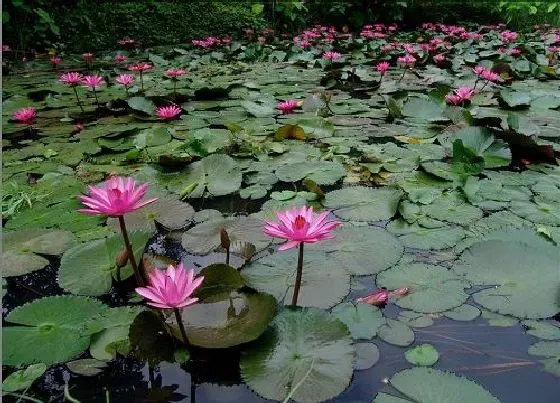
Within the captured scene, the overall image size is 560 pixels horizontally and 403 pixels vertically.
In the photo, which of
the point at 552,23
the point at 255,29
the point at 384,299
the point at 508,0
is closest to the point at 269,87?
the point at 384,299

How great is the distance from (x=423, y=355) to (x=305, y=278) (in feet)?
1.24

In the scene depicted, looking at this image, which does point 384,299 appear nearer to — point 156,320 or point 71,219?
point 156,320

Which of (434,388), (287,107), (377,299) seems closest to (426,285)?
(377,299)

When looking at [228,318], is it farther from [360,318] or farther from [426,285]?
[426,285]

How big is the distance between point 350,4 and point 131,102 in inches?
283

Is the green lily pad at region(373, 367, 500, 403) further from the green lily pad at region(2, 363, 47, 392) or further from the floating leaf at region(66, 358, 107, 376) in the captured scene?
the green lily pad at region(2, 363, 47, 392)

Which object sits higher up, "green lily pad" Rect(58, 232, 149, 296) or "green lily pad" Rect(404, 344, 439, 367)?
"green lily pad" Rect(404, 344, 439, 367)

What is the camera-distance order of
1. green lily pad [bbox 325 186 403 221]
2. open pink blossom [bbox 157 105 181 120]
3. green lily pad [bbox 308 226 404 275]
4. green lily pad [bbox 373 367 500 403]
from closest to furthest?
green lily pad [bbox 373 367 500 403] → green lily pad [bbox 308 226 404 275] → green lily pad [bbox 325 186 403 221] → open pink blossom [bbox 157 105 181 120]

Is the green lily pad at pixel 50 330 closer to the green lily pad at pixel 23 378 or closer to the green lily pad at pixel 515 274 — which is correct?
the green lily pad at pixel 23 378

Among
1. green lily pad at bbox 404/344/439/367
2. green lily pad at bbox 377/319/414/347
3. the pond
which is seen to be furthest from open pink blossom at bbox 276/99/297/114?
green lily pad at bbox 404/344/439/367

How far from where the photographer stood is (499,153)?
7.17 ft

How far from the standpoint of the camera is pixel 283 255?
4.58 feet

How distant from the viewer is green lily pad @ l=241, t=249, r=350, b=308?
4.02 feet

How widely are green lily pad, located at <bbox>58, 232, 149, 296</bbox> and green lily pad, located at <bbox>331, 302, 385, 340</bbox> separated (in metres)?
0.56
